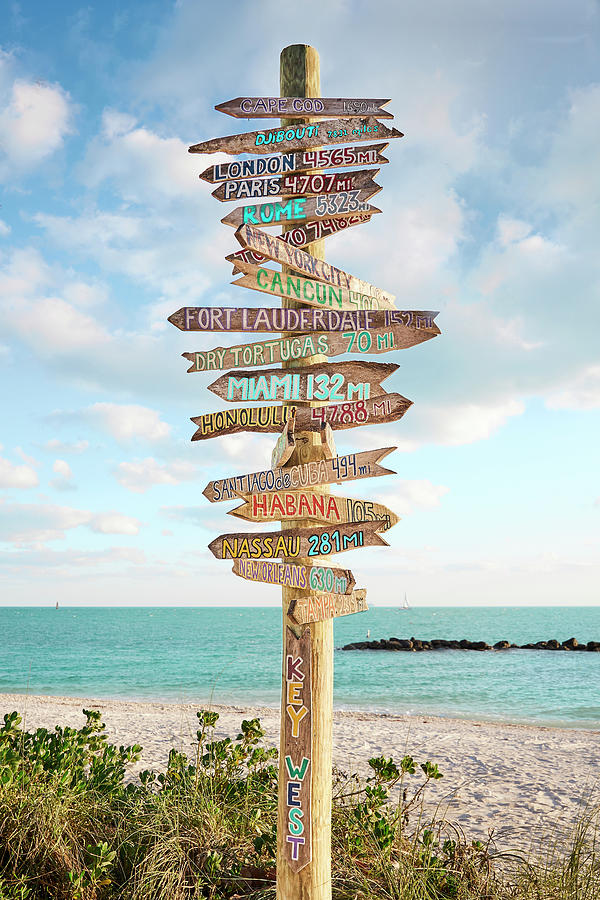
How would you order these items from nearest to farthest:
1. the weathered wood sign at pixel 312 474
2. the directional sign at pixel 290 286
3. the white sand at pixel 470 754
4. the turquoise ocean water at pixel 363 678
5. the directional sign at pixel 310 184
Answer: the weathered wood sign at pixel 312 474
the directional sign at pixel 290 286
the directional sign at pixel 310 184
the white sand at pixel 470 754
the turquoise ocean water at pixel 363 678

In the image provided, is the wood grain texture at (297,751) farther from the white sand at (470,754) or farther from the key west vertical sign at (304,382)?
the white sand at (470,754)

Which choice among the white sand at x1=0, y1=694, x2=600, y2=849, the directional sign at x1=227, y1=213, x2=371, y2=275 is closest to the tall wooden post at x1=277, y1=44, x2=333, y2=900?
the directional sign at x1=227, y1=213, x2=371, y2=275

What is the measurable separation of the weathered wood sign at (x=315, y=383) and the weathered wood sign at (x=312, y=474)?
0.40 metres

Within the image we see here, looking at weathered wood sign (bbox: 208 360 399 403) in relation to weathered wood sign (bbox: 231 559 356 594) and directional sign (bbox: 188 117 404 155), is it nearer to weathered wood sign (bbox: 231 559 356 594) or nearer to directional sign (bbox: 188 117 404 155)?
weathered wood sign (bbox: 231 559 356 594)

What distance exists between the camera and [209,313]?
3961 millimetres

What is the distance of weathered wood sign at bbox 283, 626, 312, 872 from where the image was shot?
11.6 ft

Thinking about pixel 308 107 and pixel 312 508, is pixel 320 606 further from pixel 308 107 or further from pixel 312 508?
pixel 308 107

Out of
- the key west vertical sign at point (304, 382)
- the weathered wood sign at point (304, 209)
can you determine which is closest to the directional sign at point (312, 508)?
the key west vertical sign at point (304, 382)

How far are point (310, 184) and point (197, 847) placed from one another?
4338mm

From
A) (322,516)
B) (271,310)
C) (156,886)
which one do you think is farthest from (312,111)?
(156,886)

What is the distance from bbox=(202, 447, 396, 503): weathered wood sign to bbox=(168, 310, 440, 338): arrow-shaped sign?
2.35 feet

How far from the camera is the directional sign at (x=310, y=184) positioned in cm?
408

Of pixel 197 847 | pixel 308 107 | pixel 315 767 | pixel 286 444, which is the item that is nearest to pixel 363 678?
pixel 197 847

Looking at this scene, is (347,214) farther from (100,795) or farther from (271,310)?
→ (100,795)
